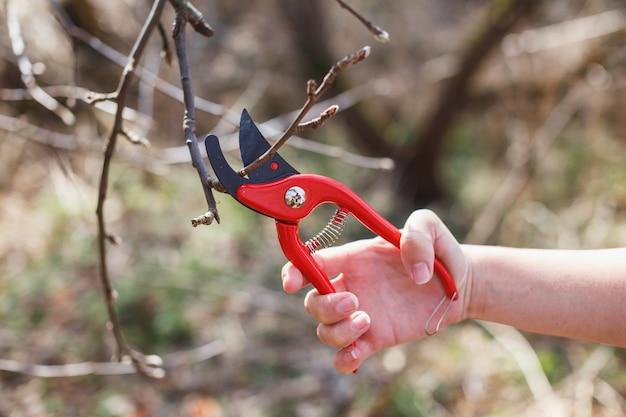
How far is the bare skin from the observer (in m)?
1.38

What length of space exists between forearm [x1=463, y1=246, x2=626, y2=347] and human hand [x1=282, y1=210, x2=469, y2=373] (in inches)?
2.9

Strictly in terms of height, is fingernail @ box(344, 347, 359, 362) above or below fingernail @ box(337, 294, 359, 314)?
below

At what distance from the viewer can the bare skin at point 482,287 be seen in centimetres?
138

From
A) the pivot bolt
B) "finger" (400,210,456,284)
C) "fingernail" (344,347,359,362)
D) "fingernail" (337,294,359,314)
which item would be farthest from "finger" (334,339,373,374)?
the pivot bolt

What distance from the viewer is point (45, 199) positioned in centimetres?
452

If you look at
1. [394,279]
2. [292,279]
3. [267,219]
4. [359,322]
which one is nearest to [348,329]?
[359,322]

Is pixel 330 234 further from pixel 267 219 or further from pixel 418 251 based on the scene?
pixel 267 219

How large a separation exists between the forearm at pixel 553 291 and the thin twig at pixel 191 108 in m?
0.86

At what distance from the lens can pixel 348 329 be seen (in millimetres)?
1251

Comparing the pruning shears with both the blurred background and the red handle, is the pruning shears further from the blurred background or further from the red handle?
the blurred background

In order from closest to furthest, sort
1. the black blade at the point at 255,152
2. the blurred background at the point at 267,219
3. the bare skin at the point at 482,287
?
the black blade at the point at 255,152 → the bare skin at the point at 482,287 → the blurred background at the point at 267,219

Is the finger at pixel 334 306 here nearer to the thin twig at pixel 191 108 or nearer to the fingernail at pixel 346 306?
the fingernail at pixel 346 306

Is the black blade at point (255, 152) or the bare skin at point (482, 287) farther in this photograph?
the bare skin at point (482, 287)

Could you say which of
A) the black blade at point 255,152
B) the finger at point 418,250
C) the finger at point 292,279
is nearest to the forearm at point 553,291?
the finger at point 418,250
